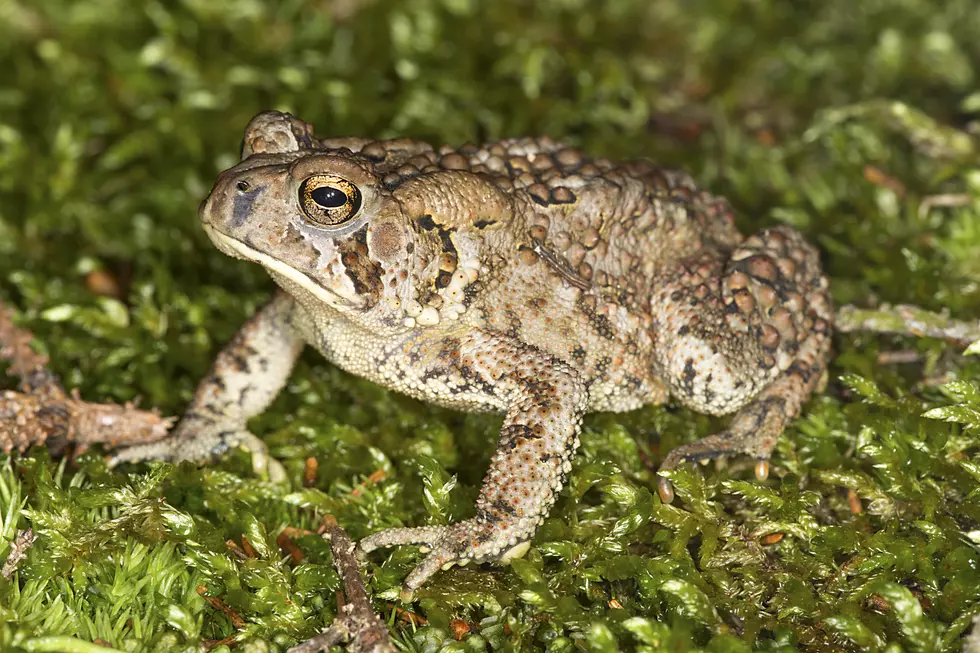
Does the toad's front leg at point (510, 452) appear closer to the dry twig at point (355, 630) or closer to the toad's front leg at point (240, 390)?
the dry twig at point (355, 630)

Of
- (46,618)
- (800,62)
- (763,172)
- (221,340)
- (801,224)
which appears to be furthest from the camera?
(800,62)

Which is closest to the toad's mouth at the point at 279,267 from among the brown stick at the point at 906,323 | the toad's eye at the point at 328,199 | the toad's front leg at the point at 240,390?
the toad's eye at the point at 328,199

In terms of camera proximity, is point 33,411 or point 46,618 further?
point 33,411

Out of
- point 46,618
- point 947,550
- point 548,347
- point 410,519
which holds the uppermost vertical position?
point 548,347

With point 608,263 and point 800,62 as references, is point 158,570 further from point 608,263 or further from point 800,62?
point 800,62

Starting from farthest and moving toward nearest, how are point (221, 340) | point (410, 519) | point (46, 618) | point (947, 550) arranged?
1. point (221, 340)
2. point (410, 519)
3. point (947, 550)
4. point (46, 618)

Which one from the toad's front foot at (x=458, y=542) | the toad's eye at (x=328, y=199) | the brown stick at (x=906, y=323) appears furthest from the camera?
the brown stick at (x=906, y=323)

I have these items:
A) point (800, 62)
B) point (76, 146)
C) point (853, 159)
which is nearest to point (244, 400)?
point (76, 146)
